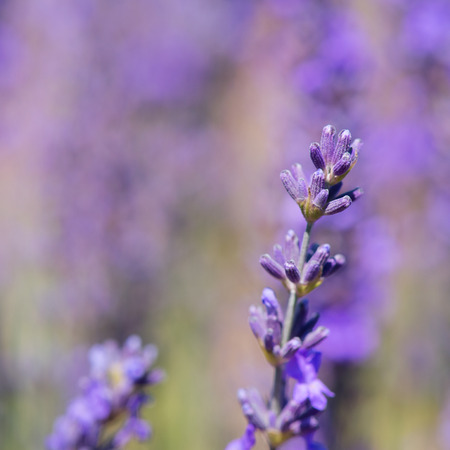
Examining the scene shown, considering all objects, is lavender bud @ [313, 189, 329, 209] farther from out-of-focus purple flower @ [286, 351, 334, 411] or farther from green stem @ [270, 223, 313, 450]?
out-of-focus purple flower @ [286, 351, 334, 411]

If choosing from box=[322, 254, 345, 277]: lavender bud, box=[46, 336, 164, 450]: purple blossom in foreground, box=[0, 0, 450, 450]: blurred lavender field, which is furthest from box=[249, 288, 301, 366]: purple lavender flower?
box=[0, 0, 450, 450]: blurred lavender field

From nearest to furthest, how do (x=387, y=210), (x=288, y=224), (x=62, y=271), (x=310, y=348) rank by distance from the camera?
(x=310, y=348), (x=288, y=224), (x=62, y=271), (x=387, y=210)

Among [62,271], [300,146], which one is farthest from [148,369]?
[62,271]

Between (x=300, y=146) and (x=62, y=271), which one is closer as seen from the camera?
(x=300, y=146)

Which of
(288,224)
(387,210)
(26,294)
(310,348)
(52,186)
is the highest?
(52,186)

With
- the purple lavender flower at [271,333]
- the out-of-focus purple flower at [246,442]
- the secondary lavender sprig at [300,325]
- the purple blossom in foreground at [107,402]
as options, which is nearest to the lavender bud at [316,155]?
the secondary lavender sprig at [300,325]

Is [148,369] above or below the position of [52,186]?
below

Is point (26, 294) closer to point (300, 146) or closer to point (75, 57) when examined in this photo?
point (75, 57)

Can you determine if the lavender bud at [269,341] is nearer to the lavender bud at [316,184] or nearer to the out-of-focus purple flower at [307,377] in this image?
the out-of-focus purple flower at [307,377]

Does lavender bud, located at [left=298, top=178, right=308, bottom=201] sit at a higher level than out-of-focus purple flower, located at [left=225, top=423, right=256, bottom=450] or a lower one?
higher
